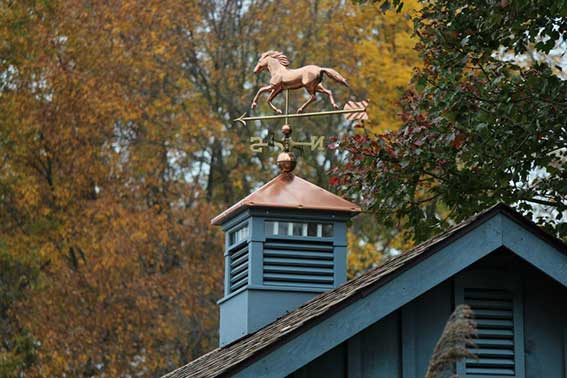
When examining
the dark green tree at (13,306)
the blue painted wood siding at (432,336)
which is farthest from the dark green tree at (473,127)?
the dark green tree at (13,306)

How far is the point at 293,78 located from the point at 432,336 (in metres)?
3.64

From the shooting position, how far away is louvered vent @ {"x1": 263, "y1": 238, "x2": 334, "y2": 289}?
13.1 meters

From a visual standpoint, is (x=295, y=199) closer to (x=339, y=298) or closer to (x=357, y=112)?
(x=357, y=112)

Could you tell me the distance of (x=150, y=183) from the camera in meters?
31.5

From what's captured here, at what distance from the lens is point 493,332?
10.6 meters

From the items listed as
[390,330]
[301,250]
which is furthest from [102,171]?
[390,330]

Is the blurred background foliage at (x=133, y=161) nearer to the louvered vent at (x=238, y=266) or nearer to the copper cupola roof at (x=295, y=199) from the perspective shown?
the louvered vent at (x=238, y=266)

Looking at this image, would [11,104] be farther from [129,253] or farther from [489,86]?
[489,86]

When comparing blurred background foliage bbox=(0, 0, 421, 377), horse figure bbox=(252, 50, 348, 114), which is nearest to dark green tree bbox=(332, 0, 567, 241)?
horse figure bbox=(252, 50, 348, 114)

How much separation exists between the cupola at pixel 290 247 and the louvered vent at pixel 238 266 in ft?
0.54

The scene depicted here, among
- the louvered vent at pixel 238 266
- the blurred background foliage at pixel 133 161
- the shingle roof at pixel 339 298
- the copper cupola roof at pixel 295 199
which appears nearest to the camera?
the shingle roof at pixel 339 298

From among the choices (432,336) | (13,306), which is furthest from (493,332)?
(13,306)

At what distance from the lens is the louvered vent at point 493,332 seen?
415 inches

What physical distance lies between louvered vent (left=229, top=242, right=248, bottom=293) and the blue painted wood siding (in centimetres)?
303
